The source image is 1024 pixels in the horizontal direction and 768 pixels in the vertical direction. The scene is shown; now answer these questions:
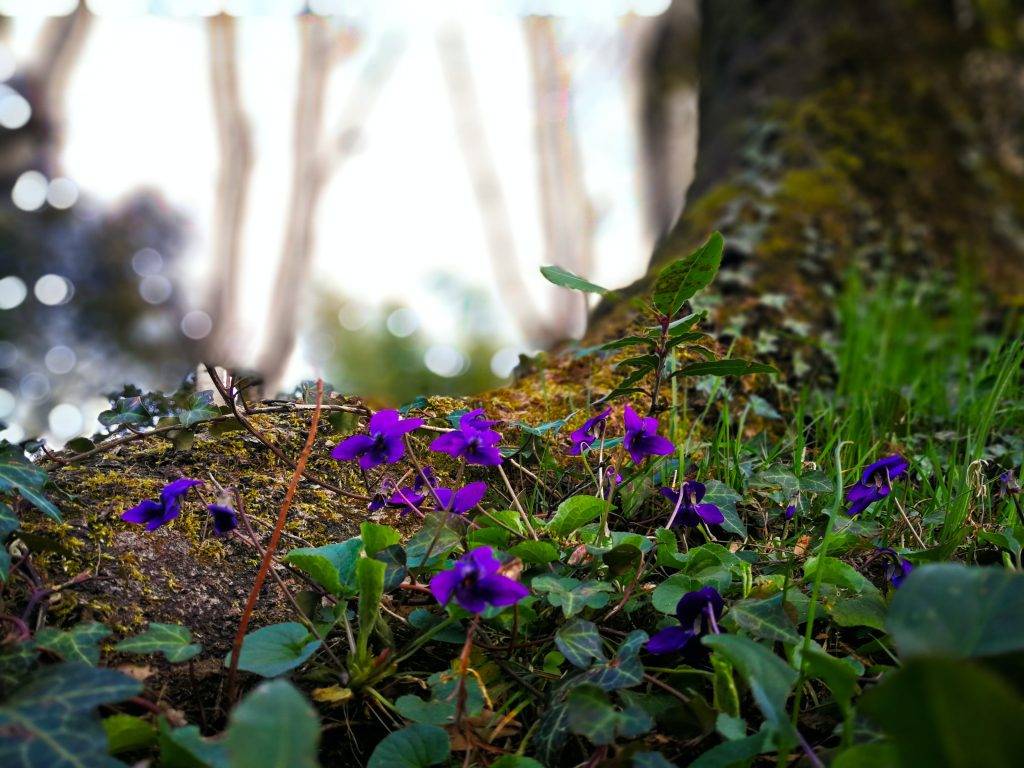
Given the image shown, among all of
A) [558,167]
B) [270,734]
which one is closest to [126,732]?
[270,734]

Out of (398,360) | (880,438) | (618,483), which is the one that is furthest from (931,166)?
(398,360)

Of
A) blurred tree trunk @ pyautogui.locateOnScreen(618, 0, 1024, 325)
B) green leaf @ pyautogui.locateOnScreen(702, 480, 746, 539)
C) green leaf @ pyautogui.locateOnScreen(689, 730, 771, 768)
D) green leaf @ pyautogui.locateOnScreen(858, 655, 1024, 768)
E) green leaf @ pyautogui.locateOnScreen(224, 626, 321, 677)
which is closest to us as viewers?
green leaf @ pyautogui.locateOnScreen(858, 655, 1024, 768)

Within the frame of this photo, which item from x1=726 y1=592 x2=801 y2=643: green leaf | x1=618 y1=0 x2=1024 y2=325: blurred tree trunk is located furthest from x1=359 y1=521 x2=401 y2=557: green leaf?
x1=618 y1=0 x2=1024 y2=325: blurred tree trunk

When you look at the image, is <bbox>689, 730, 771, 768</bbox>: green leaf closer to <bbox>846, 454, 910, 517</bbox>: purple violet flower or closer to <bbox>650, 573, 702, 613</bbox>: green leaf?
<bbox>650, 573, 702, 613</bbox>: green leaf

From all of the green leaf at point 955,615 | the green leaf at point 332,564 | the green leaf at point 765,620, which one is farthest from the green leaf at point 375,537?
the green leaf at point 955,615

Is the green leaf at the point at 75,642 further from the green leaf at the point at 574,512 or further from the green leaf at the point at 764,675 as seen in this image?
the green leaf at the point at 764,675

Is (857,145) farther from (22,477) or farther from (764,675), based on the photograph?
(22,477)

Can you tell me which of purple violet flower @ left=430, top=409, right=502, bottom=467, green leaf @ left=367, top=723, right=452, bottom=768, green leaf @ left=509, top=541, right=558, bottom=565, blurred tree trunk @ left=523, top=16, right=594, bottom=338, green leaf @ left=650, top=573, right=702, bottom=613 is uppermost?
blurred tree trunk @ left=523, top=16, right=594, bottom=338
